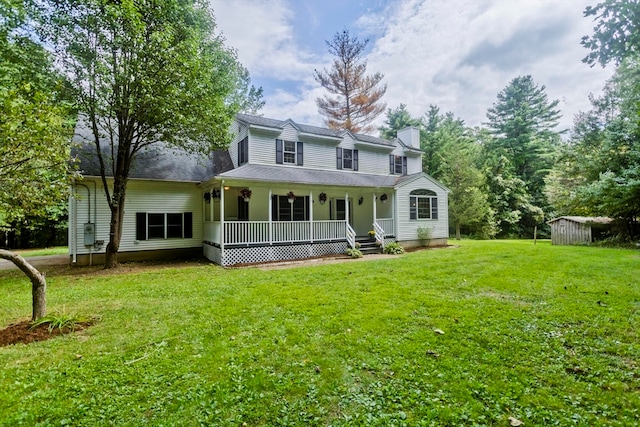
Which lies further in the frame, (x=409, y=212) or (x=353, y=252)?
(x=409, y=212)

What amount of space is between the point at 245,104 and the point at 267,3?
12.2 metres

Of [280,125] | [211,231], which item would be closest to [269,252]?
[211,231]

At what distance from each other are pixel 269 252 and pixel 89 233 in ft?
22.6

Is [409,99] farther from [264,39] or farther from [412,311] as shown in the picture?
[412,311]

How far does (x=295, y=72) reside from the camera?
85.5ft

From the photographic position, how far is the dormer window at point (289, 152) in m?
13.9

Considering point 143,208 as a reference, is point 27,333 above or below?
below

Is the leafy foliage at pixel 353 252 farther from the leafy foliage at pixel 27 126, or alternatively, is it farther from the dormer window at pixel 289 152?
the leafy foliage at pixel 27 126

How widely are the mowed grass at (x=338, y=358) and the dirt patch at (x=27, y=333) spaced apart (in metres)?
0.27

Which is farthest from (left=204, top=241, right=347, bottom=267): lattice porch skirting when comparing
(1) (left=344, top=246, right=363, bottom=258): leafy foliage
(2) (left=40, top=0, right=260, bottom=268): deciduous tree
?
(2) (left=40, top=0, right=260, bottom=268): deciduous tree

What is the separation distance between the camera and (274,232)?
11938 millimetres

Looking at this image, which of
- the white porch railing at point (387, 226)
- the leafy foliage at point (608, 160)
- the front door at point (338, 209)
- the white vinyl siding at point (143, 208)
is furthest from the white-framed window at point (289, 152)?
the leafy foliage at point (608, 160)

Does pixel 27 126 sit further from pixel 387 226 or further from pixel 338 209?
pixel 387 226

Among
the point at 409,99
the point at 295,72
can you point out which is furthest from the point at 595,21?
the point at 409,99
